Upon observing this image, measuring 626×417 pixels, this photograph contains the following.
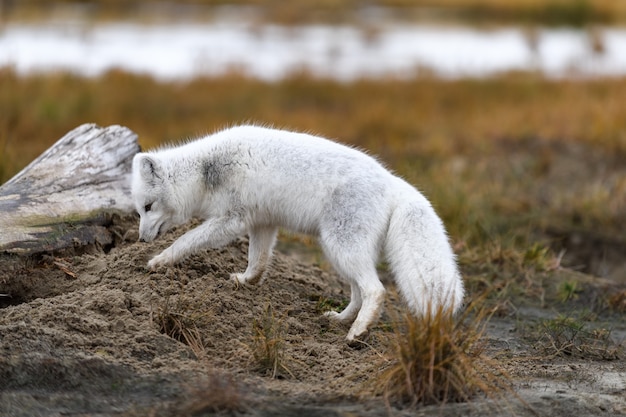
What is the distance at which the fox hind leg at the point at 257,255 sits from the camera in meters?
6.47

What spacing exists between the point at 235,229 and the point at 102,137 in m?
1.96

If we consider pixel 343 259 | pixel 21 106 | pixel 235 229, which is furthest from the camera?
pixel 21 106

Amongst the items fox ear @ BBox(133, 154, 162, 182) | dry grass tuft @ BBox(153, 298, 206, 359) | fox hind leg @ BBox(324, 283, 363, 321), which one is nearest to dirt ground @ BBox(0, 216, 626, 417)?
dry grass tuft @ BBox(153, 298, 206, 359)

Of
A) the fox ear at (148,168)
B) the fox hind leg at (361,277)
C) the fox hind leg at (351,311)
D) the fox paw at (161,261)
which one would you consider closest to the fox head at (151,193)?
the fox ear at (148,168)

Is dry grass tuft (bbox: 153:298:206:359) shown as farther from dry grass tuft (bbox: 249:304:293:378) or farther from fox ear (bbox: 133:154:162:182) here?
fox ear (bbox: 133:154:162:182)

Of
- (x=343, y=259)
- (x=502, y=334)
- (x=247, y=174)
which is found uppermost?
(x=247, y=174)

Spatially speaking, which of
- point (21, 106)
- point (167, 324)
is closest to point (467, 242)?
point (167, 324)

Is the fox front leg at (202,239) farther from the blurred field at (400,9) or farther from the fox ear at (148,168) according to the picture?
the blurred field at (400,9)

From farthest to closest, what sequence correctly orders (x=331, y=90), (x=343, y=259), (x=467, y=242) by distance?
(x=331, y=90) < (x=467, y=242) < (x=343, y=259)

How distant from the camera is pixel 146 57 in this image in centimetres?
2402

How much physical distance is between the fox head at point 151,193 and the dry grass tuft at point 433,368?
227cm

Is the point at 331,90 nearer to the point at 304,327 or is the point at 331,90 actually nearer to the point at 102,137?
the point at 102,137

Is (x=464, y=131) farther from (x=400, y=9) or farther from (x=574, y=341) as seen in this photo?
(x=400, y=9)

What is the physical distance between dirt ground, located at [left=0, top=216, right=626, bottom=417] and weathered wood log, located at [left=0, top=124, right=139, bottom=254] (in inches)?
5.3
